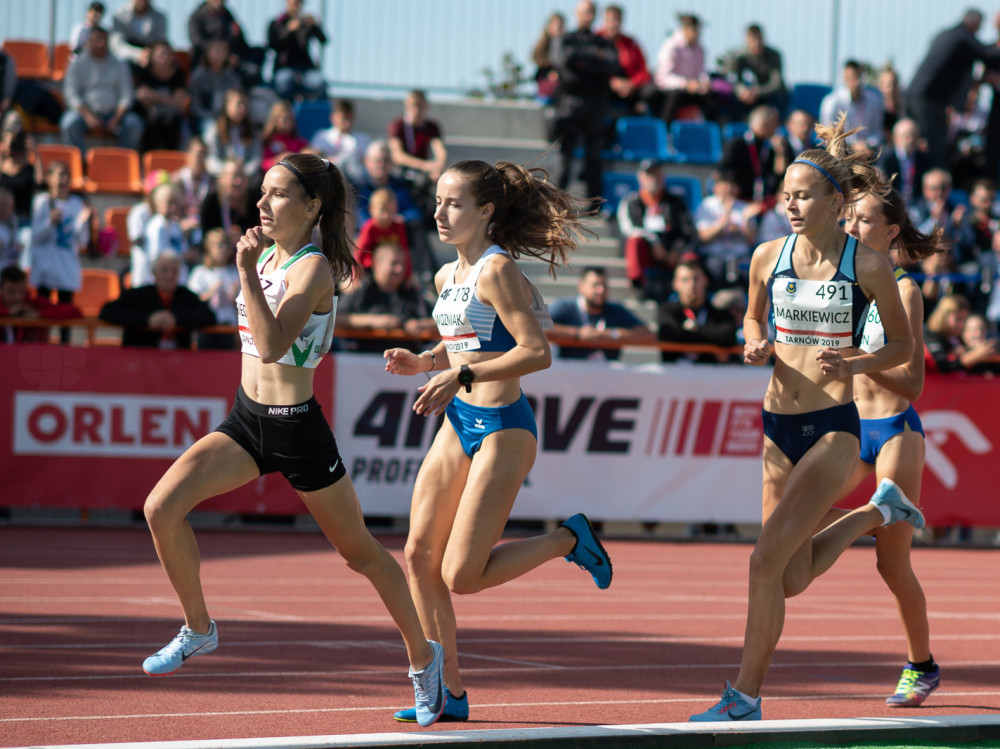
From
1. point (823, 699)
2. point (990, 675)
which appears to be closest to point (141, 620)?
point (823, 699)

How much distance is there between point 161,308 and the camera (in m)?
12.8

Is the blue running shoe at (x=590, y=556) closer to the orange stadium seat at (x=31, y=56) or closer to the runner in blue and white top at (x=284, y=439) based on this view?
the runner in blue and white top at (x=284, y=439)

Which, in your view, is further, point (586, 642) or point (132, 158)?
point (132, 158)

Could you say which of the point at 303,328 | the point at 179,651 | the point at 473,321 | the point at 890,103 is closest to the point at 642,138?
the point at 890,103

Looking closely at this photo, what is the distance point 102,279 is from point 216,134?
2.31 m

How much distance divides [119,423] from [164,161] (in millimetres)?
4869

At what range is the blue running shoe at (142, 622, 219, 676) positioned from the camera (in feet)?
16.7

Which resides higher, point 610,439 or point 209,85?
point 209,85

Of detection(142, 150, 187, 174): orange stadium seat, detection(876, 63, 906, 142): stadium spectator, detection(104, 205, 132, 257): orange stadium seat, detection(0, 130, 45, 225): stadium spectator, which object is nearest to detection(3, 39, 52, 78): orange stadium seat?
detection(142, 150, 187, 174): orange stadium seat

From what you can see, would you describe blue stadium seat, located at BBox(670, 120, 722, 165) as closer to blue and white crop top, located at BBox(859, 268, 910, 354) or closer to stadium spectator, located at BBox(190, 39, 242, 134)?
stadium spectator, located at BBox(190, 39, 242, 134)

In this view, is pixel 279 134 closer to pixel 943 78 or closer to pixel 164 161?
pixel 164 161

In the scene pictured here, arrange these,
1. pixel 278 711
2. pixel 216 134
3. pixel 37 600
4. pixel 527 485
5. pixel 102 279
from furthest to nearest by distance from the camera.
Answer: pixel 216 134, pixel 102 279, pixel 527 485, pixel 37 600, pixel 278 711

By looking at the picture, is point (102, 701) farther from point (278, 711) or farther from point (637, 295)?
point (637, 295)

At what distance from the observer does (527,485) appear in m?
13.6
